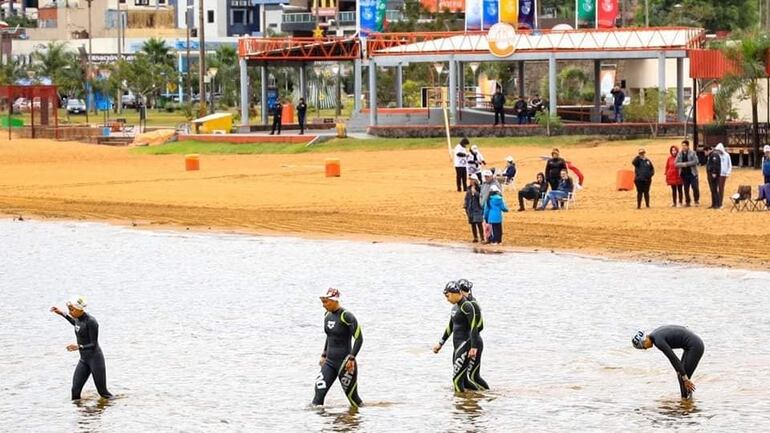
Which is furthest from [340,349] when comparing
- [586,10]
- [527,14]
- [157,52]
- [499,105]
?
[157,52]

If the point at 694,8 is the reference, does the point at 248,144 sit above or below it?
below

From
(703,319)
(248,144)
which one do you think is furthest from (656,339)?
(248,144)

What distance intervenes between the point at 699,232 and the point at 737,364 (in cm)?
1364

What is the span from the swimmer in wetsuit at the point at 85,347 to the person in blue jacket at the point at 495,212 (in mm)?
14278

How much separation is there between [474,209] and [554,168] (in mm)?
5270

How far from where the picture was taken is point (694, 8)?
400ft

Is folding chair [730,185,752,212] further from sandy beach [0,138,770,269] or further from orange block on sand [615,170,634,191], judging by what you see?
orange block on sand [615,170,634,191]

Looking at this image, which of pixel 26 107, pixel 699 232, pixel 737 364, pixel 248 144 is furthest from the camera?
pixel 26 107

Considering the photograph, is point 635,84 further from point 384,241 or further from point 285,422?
point 285,422

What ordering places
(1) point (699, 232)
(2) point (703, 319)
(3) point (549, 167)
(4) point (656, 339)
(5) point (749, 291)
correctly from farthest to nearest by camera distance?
(3) point (549, 167) < (1) point (699, 232) < (5) point (749, 291) < (2) point (703, 319) < (4) point (656, 339)

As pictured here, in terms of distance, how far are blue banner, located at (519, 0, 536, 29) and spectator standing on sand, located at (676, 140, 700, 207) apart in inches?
1233

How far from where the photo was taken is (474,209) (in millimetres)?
35938

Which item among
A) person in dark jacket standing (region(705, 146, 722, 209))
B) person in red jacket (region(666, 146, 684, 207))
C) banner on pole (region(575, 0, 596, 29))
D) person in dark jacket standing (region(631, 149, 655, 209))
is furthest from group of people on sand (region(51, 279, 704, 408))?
banner on pole (region(575, 0, 596, 29))

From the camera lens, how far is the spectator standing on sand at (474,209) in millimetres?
35062
